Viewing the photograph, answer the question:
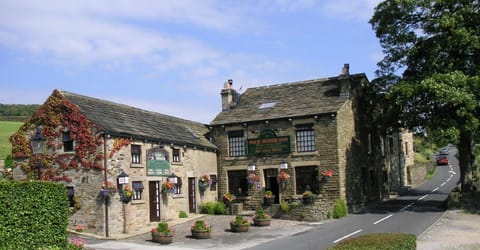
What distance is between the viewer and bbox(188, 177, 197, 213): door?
97.5ft

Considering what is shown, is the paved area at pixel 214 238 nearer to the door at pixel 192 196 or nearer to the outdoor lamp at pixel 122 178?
the outdoor lamp at pixel 122 178

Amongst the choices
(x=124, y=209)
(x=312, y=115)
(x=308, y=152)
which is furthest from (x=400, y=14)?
(x=124, y=209)

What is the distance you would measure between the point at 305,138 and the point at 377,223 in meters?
7.91

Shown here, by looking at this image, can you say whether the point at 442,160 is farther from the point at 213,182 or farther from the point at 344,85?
the point at 213,182

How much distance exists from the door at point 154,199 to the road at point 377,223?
7.79 m

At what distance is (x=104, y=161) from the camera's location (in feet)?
75.3

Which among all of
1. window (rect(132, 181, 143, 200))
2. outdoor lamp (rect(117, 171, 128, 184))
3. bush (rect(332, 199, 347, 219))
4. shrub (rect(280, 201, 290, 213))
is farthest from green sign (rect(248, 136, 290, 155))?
outdoor lamp (rect(117, 171, 128, 184))

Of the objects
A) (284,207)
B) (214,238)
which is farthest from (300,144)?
(214,238)

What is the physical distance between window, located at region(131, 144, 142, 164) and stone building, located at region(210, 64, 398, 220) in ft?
26.9

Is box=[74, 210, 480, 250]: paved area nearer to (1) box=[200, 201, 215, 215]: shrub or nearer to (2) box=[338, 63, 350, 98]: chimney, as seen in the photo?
(1) box=[200, 201, 215, 215]: shrub

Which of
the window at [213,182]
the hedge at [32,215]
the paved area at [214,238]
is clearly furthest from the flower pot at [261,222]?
the hedge at [32,215]

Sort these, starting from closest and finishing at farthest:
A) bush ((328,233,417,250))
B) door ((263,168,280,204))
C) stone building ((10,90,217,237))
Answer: bush ((328,233,417,250)) < stone building ((10,90,217,237)) < door ((263,168,280,204))

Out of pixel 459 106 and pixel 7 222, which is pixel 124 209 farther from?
pixel 459 106

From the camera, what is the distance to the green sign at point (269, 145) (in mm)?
30686
